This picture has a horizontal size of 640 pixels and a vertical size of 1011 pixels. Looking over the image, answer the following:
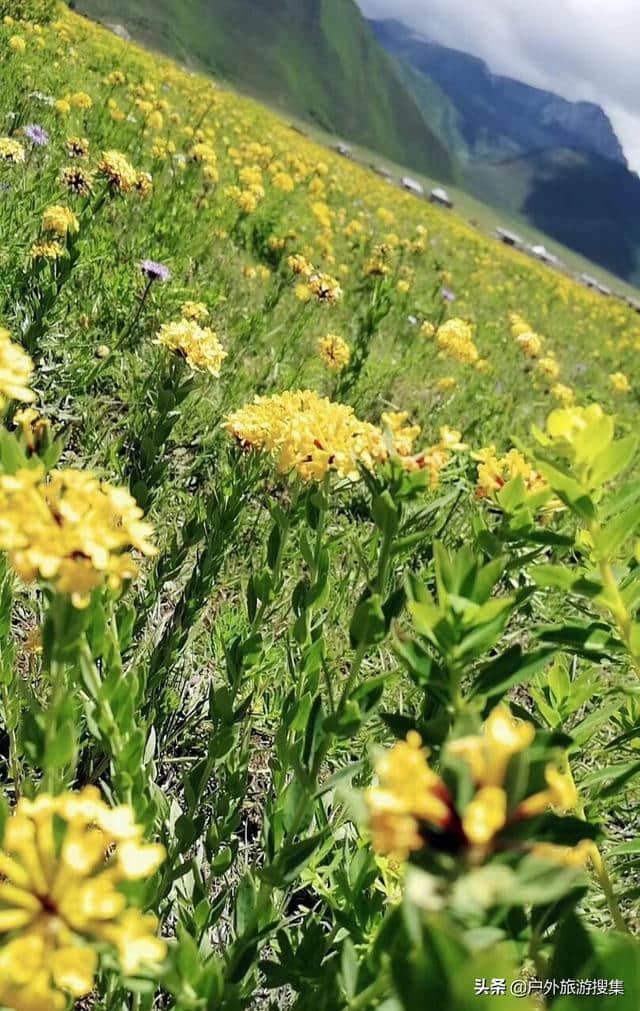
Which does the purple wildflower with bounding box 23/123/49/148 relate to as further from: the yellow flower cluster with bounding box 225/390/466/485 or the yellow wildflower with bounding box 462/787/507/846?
the yellow wildflower with bounding box 462/787/507/846

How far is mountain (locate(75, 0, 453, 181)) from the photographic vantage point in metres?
113

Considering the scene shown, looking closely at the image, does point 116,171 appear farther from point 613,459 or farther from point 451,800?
point 451,800

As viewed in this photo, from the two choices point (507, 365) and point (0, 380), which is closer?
point (0, 380)

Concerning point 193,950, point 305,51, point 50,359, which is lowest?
point 50,359

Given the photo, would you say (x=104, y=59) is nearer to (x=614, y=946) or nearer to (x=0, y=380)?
(x=0, y=380)

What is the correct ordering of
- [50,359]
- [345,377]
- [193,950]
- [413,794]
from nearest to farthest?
[413,794] < [193,950] < [50,359] < [345,377]

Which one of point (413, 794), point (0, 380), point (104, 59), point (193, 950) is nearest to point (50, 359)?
point (0, 380)

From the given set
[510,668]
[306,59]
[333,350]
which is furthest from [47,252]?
[306,59]

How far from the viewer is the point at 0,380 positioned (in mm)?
1055

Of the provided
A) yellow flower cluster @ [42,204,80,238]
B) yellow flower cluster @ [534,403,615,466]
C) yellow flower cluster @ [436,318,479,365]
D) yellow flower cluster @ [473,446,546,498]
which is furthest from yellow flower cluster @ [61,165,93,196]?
yellow flower cluster @ [534,403,615,466]

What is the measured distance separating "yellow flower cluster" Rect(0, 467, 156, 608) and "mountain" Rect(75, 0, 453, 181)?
105m

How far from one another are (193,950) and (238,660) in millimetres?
835

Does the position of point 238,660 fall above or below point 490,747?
below

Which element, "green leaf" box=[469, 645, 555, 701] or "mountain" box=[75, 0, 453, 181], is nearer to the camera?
"green leaf" box=[469, 645, 555, 701]
